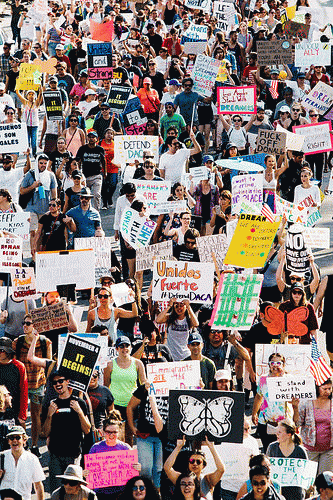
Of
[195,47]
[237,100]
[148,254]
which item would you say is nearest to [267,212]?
[148,254]

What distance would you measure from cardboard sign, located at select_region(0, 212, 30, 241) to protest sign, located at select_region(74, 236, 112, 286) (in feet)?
2.97

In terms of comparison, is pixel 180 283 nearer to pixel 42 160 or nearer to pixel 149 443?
pixel 149 443

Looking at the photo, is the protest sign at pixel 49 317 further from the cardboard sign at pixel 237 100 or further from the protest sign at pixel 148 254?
the cardboard sign at pixel 237 100

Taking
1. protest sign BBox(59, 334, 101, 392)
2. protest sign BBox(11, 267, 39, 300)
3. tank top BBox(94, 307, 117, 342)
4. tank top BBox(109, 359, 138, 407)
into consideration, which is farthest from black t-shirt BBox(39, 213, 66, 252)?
protest sign BBox(59, 334, 101, 392)

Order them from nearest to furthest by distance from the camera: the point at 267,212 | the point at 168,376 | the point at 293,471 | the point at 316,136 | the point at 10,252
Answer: the point at 293,471
the point at 168,376
the point at 10,252
the point at 267,212
the point at 316,136

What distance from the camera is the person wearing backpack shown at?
12.0 m

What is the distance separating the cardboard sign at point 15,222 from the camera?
1517cm

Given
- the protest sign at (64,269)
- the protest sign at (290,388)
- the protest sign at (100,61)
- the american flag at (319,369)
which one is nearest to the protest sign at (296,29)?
the protest sign at (100,61)

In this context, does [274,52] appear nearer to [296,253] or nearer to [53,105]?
[53,105]

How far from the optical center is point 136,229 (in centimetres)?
1501

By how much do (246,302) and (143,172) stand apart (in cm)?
451

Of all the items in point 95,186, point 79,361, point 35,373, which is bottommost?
point 95,186

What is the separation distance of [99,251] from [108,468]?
4691 millimetres

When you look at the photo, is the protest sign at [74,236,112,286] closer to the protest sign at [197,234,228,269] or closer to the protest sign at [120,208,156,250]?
the protest sign at [120,208,156,250]
